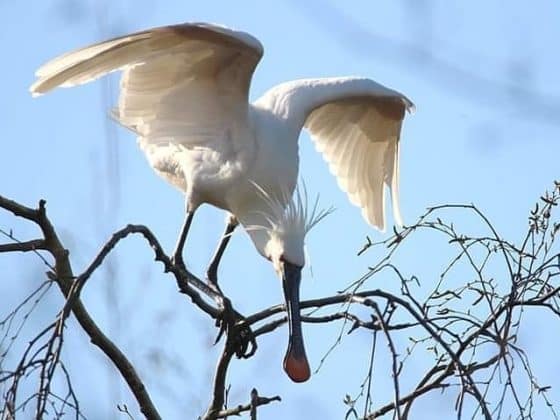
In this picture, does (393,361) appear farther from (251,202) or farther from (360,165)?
(360,165)

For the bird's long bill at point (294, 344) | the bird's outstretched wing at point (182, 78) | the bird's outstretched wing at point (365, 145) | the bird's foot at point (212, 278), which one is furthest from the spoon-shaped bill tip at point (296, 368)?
the bird's outstretched wing at point (365, 145)

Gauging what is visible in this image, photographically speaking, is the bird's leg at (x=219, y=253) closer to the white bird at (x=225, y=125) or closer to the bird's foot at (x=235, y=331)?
the white bird at (x=225, y=125)

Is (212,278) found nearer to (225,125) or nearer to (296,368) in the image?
(225,125)

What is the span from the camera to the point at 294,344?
596 cm

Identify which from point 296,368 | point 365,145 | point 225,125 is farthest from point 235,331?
point 365,145

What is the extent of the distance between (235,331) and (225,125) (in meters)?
1.47

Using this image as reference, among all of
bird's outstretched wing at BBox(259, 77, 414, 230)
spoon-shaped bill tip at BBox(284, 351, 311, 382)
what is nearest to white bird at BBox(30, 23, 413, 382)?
spoon-shaped bill tip at BBox(284, 351, 311, 382)

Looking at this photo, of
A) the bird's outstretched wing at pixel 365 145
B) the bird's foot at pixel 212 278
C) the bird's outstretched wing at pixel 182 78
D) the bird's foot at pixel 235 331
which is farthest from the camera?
the bird's outstretched wing at pixel 365 145

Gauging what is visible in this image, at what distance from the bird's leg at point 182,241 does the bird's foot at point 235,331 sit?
40 cm

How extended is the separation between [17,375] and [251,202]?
3193mm

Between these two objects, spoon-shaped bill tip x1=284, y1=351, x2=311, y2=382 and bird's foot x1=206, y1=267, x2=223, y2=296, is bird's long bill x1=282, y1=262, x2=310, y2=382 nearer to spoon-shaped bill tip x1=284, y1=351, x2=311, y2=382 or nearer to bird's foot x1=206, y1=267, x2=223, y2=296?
spoon-shaped bill tip x1=284, y1=351, x2=311, y2=382

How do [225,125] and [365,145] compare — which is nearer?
[225,125]

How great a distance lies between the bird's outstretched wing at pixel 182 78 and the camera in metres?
5.96

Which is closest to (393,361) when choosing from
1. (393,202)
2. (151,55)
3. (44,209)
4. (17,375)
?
(17,375)
